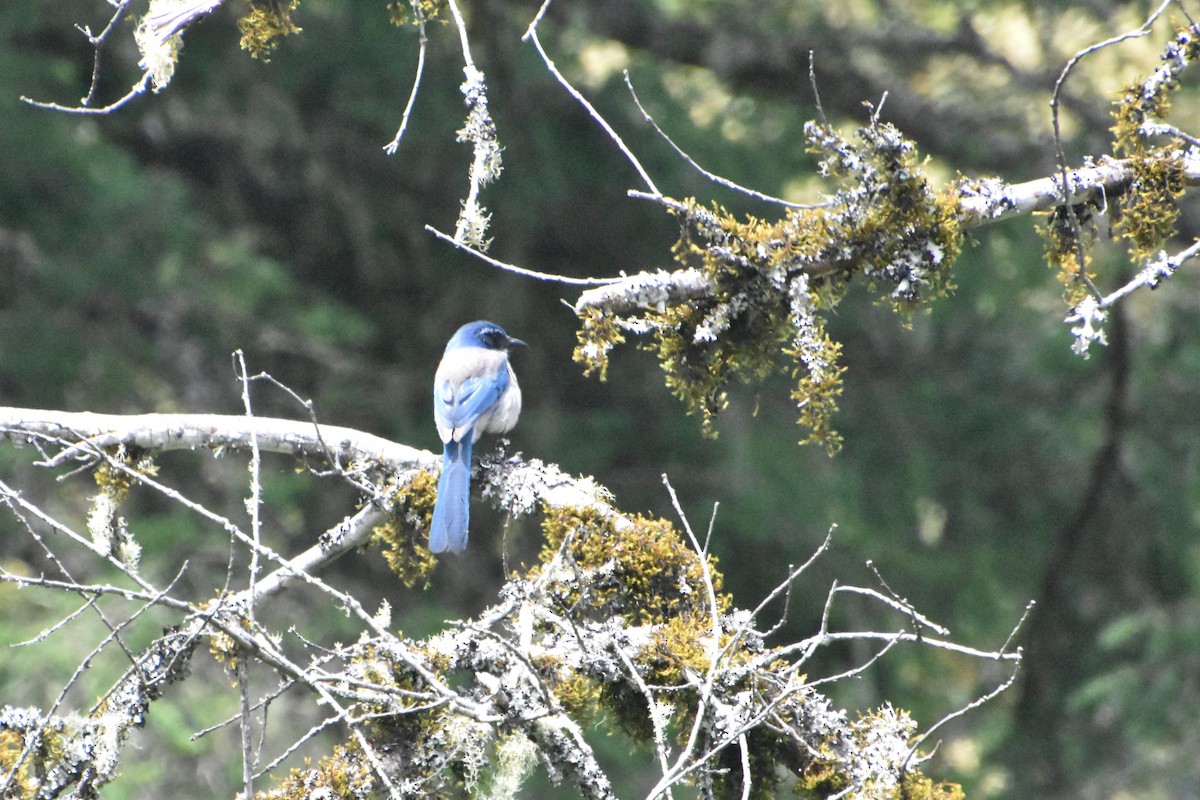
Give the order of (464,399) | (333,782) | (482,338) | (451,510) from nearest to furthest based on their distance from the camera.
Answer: (333,782) < (451,510) < (464,399) < (482,338)

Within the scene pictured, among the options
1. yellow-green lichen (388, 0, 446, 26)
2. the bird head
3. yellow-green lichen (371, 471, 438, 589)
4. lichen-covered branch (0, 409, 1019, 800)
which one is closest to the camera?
lichen-covered branch (0, 409, 1019, 800)

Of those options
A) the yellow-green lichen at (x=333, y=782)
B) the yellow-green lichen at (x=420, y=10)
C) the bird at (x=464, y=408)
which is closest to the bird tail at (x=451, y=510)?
the bird at (x=464, y=408)

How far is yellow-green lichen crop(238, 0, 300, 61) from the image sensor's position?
12.1 ft

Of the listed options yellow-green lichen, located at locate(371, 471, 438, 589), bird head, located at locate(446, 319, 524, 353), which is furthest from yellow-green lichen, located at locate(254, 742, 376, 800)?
bird head, located at locate(446, 319, 524, 353)

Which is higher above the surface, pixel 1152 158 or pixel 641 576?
pixel 1152 158

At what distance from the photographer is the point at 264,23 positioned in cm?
371

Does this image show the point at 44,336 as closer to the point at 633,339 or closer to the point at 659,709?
the point at 633,339

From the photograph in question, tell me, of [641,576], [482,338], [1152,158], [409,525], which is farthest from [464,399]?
[1152,158]

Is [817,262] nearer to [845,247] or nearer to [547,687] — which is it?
[845,247]

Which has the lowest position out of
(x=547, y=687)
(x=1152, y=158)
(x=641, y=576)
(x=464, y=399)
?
(x=547, y=687)

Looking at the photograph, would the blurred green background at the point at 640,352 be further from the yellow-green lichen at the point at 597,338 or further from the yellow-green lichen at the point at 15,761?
the yellow-green lichen at the point at 597,338

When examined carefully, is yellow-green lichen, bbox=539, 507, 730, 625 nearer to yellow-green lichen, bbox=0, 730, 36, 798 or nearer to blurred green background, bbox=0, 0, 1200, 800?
yellow-green lichen, bbox=0, 730, 36, 798

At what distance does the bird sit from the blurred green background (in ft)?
7.76

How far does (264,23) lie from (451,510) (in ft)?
4.63
